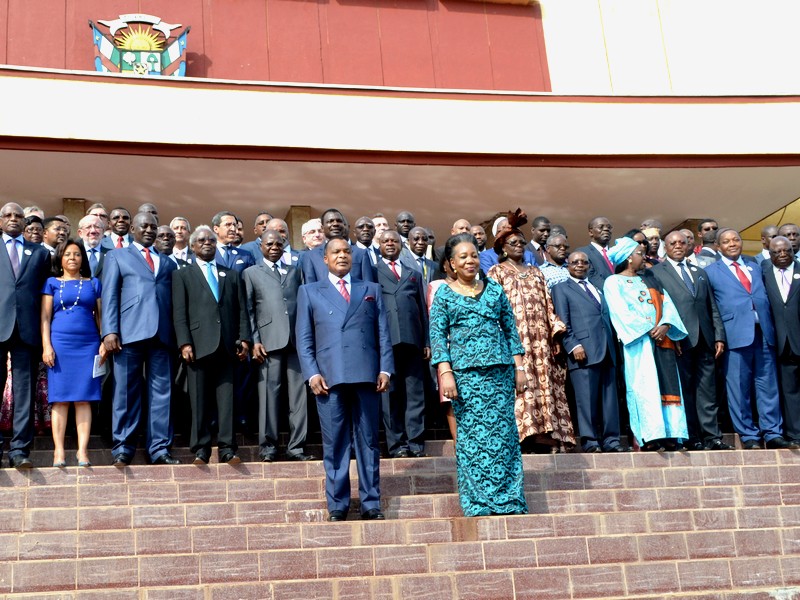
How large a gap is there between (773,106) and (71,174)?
7956mm

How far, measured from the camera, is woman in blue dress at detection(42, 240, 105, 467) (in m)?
7.30

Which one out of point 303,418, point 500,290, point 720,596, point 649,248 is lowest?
point 720,596

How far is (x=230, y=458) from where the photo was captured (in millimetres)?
7395

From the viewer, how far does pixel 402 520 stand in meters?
6.19

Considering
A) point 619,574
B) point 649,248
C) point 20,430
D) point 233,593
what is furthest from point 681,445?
point 20,430

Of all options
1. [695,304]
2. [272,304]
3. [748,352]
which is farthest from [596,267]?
[272,304]

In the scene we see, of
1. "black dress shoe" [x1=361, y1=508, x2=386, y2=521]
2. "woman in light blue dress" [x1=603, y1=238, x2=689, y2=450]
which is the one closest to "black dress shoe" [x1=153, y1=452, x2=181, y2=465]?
"black dress shoe" [x1=361, y1=508, x2=386, y2=521]

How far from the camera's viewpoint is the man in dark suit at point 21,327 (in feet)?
23.4

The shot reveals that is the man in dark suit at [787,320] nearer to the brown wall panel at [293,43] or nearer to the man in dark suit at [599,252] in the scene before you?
the man in dark suit at [599,252]

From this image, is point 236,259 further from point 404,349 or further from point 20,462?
point 20,462

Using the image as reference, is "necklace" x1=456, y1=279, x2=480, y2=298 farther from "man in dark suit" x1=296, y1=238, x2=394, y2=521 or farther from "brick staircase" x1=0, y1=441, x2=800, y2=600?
"brick staircase" x1=0, y1=441, x2=800, y2=600

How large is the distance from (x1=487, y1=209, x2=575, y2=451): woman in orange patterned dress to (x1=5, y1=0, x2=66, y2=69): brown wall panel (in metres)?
6.03

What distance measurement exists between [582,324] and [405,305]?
4.70 feet

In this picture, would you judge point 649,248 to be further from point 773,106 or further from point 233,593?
point 233,593
